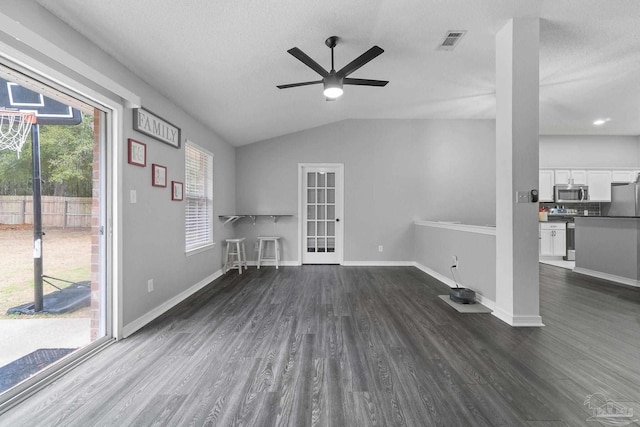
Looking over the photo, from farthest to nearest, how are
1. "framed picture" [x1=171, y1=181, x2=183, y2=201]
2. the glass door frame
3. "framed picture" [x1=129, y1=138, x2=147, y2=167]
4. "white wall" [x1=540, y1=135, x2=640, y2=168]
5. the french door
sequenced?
"white wall" [x1=540, y1=135, x2=640, y2=168] → the french door → "framed picture" [x1=171, y1=181, x2=183, y2=201] → "framed picture" [x1=129, y1=138, x2=147, y2=167] → the glass door frame

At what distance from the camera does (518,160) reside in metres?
2.72

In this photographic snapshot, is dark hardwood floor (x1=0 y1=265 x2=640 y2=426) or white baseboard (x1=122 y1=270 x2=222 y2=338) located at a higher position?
white baseboard (x1=122 y1=270 x2=222 y2=338)

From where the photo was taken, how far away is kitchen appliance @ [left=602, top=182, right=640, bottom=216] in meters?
4.71

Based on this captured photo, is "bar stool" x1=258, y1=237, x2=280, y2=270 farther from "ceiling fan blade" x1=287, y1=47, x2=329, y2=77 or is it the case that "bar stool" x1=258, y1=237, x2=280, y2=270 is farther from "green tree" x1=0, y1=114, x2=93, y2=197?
"ceiling fan blade" x1=287, y1=47, x2=329, y2=77

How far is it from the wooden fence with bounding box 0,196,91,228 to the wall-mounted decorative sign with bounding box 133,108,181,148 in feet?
2.81

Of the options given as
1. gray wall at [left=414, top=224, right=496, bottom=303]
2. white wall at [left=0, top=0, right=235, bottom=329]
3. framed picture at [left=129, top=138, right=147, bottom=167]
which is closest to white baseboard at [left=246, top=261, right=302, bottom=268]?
white wall at [left=0, top=0, right=235, bottom=329]

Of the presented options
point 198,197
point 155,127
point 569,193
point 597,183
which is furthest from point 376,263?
point 597,183

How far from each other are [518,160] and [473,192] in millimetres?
3387

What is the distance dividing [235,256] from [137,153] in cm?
322

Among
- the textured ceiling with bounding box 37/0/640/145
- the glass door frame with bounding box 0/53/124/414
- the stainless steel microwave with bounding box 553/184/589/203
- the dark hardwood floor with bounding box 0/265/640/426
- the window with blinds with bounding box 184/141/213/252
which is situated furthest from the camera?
the stainless steel microwave with bounding box 553/184/589/203

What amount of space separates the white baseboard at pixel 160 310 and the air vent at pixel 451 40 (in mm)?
4186

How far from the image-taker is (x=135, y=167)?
8.79 ft

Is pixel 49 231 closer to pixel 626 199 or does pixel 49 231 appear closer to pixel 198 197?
pixel 198 197

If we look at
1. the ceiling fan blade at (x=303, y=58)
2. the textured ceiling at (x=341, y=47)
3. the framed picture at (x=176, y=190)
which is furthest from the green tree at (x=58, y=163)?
the ceiling fan blade at (x=303, y=58)
